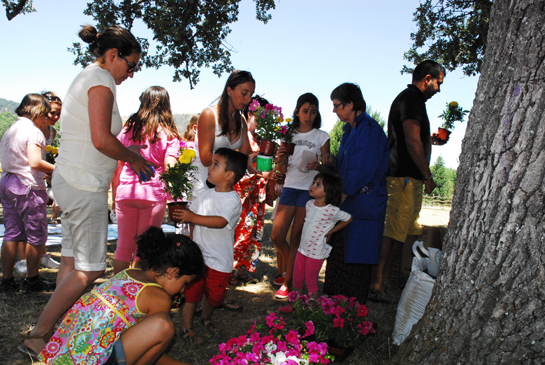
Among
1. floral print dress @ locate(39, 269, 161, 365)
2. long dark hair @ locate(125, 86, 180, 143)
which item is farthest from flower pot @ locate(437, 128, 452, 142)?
A: floral print dress @ locate(39, 269, 161, 365)

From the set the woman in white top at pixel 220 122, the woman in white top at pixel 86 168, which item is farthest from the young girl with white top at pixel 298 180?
the woman in white top at pixel 86 168

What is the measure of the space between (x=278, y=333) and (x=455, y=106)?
3.50 metres

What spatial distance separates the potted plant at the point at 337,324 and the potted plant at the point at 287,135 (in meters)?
1.62

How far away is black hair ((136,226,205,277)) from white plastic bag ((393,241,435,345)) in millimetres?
1537

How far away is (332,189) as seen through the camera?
10.9ft

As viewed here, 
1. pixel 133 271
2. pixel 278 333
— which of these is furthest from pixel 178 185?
pixel 278 333

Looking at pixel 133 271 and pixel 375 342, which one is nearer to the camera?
pixel 133 271

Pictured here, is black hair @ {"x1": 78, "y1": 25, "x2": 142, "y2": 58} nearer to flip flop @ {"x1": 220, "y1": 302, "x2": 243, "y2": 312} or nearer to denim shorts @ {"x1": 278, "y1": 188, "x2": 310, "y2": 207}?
denim shorts @ {"x1": 278, "y1": 188, "x2": 310, "y2": 207}

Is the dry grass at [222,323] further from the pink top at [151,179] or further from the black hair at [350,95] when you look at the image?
the black hair at [350,95]

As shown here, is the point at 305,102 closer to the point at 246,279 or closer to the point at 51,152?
the point at 246,279

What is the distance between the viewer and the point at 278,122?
12.1ft

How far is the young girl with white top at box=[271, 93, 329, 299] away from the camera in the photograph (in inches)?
155

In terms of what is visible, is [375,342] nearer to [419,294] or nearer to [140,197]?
[419,294]

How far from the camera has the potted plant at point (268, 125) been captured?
12.0ft
